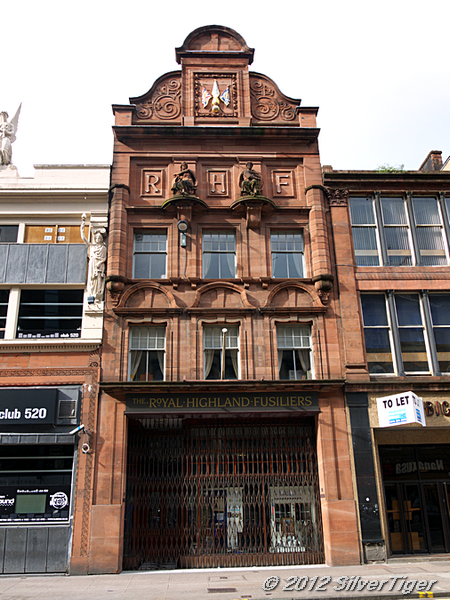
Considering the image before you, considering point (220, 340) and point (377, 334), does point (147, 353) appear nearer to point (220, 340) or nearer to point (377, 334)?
point (220, 340)

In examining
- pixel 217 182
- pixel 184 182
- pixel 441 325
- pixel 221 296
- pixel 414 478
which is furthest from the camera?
pixel 217 182

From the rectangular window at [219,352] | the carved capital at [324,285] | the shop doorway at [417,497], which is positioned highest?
the carved capital at [324,285]

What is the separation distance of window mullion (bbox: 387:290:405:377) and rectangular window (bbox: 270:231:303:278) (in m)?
3.65

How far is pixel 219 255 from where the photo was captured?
19.9 meters

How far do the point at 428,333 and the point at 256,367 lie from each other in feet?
22.6

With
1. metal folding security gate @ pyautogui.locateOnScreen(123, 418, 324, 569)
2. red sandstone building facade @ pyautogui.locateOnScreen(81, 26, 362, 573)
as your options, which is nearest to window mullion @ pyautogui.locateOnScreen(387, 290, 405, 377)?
red sandstone building facade @ pyautogui.locateOnScreen(81, 26, 362, 573)

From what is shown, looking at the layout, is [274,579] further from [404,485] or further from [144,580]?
[404,485]

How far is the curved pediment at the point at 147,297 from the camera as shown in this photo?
18828mm

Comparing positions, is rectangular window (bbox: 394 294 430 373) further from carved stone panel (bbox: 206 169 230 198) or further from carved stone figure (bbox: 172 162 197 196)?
carved stone figure (bbox: 172 162 197 196)

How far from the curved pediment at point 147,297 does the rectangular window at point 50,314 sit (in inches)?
74.0

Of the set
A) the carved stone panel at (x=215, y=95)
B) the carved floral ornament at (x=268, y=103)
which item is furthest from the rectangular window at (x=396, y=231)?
the carved stone panel at (x=215, y=95)

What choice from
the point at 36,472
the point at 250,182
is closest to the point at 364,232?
the point at 250,182

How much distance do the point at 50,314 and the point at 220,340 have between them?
6.55m

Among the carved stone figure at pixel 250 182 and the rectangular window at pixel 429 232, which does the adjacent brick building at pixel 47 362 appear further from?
the rectangular window at pixel 429 232
